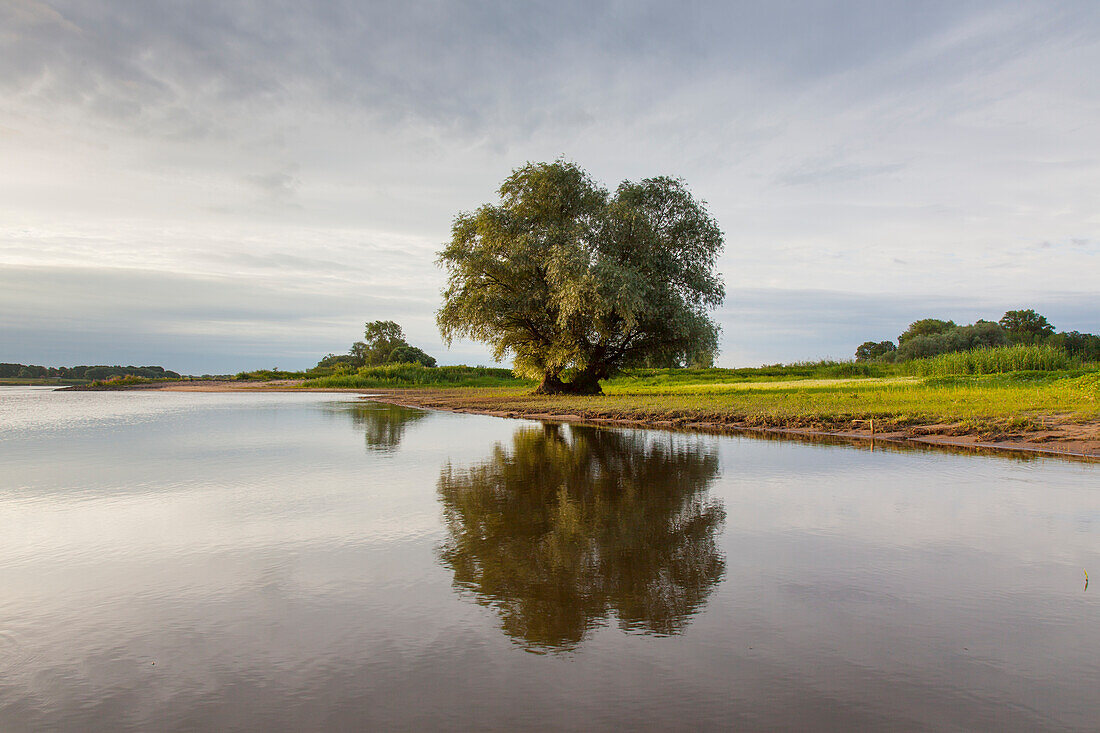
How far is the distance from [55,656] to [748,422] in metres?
14.6

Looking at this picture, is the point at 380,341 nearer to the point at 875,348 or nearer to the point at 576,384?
the point at 576,384

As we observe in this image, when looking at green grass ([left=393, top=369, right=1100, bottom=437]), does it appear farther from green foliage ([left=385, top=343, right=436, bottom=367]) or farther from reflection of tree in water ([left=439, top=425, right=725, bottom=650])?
green foliage ([left=385, top=343, right=436, bottom=367])

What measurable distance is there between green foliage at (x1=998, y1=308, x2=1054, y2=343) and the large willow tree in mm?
70205

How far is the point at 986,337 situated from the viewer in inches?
2621

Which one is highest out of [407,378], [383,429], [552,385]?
[407,378]

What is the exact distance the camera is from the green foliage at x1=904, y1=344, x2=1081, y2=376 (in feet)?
90.3

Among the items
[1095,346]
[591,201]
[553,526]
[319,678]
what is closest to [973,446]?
[553,526]

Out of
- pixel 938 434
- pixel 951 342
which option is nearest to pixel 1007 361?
pixel 938 434

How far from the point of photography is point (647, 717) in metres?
2.75

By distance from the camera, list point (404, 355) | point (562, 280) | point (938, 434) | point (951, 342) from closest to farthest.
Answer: point (938, 434), point (562, 280), point (951, 342), point (404, 355)

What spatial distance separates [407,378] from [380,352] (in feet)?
49.9

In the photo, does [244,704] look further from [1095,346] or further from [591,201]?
[1095,346]

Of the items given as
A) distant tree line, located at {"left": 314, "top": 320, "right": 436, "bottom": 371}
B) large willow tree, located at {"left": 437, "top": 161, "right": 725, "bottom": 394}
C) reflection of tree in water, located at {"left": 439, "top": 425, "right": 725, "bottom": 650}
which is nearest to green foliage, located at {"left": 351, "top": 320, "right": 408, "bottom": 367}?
distant tree line, located at {"left": 314, "top": 320, "right": 436, "bottom": 371}

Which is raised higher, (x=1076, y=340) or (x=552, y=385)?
(x=1076, y=340)
